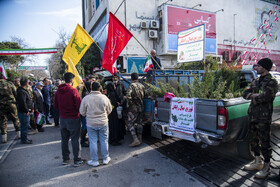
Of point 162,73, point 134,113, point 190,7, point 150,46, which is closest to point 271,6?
point 190,7

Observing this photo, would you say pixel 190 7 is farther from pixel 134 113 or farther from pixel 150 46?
pixel 134 113

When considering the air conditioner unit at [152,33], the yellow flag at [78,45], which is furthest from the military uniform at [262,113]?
the air conditioner unit at [152,33]

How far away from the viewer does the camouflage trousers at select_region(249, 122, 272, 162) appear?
3129 millimetres

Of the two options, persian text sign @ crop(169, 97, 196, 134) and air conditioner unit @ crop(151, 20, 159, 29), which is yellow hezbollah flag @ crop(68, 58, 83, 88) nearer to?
persian text sign @ crop(169, 97, 196, 134)

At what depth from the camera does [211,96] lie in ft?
12.6

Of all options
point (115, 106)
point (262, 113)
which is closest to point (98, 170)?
point (115, 106)

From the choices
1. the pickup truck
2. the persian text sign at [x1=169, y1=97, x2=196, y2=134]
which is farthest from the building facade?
the persian text sign at [x1=169, y1=97, x2=196, y2=134]

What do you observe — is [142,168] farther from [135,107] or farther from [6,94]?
[6,94]

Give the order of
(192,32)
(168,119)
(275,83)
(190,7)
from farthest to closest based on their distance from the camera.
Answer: (190,7) → (192,32) → (168,119) → (275,83)

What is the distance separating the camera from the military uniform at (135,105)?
4.82 m

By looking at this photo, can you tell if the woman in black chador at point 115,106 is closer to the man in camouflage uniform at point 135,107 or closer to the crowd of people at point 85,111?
the crowd of people at point 85,111

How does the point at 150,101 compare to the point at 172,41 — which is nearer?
the point at 150,101

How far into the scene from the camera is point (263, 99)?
3033 millimetres

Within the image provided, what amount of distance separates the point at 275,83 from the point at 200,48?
4.84 meters
